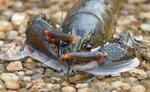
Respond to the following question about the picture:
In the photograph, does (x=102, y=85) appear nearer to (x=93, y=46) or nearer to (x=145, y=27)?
(x=93, y=46)

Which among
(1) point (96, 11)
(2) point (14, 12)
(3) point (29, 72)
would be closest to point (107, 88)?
(3) point (29, 72)

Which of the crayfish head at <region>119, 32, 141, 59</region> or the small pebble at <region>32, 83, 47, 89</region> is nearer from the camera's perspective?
the small pebble at <region>32, 83, 47, 89</region>

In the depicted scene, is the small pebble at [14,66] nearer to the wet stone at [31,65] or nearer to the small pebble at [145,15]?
the wet stone at [31,65]

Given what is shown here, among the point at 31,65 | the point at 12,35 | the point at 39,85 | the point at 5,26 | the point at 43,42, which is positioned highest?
the point at 5,26

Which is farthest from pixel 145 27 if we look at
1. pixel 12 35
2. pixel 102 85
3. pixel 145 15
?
pixel 12 35

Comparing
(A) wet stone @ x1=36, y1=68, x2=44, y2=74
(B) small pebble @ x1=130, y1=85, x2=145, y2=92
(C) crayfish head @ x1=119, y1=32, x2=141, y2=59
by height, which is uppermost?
(C) crayfish head @ x1=119, y1=32, x2=141, y2=59

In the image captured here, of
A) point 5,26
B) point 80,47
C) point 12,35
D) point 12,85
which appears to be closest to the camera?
point 12,85

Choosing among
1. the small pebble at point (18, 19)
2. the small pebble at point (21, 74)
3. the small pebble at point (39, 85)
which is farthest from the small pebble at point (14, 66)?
the small pebble at point (18, 19)

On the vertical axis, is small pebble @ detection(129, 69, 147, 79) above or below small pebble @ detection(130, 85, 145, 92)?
above

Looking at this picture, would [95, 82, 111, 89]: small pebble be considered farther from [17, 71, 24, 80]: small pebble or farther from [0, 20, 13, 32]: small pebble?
[0, 20, 13, 32]: small pebble

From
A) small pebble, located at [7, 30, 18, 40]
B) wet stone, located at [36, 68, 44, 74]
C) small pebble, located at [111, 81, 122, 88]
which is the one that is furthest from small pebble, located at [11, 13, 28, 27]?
small pebble, located at [111, 81, 122, 88]

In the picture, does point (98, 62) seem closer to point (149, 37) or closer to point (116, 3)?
point (149, 37)
